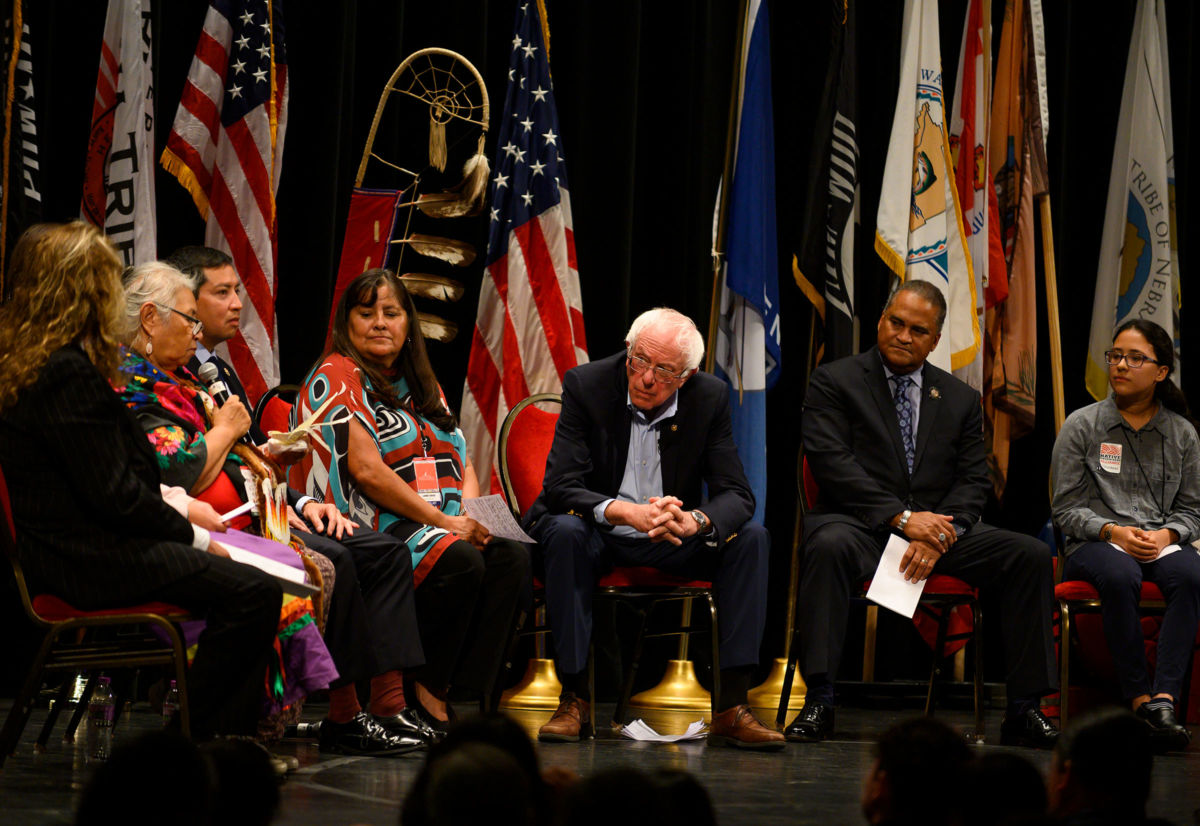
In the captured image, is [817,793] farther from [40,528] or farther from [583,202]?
[583,202]

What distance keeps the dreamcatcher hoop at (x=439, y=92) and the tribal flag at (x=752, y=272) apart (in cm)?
95

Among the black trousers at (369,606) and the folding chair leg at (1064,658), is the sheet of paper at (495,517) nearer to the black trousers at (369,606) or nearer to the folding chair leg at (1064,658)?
the black trousers at (369,606)

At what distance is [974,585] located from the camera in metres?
4.09

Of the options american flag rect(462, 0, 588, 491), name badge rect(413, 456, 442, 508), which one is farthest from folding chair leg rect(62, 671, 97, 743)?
american flag rect(462, 0, 588, 491)

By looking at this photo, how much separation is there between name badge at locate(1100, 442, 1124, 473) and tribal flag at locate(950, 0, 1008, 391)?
0.87 metres

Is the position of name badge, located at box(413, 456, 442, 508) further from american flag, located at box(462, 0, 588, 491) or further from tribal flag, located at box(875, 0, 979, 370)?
tribal flag, located at box(875, 0, 979, 370)

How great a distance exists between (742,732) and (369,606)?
102 centimetres

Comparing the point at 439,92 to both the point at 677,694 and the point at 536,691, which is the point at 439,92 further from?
the point at 677,694

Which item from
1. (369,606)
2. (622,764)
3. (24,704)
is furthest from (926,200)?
(24,704)

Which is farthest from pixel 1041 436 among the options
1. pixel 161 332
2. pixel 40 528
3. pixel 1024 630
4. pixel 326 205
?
pixel 40 528

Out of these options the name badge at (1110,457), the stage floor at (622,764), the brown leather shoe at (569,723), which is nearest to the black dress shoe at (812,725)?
the stage floor at (622,764)

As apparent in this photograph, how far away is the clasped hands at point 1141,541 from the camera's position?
166 inches

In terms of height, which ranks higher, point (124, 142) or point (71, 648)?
point (124, 142)

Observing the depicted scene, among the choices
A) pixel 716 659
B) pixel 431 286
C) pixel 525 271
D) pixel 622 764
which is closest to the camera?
pixel 622 764
